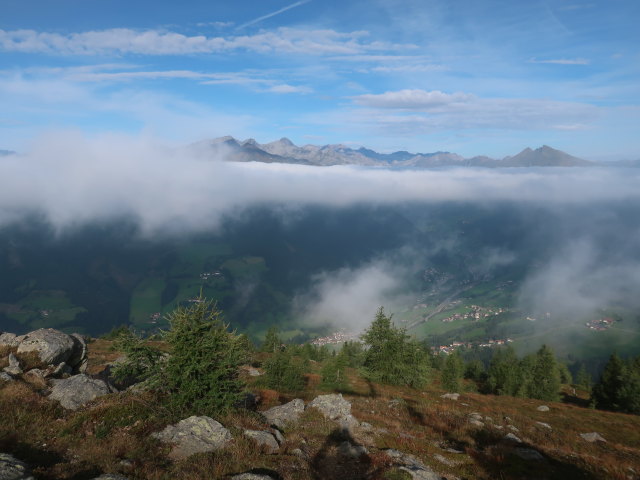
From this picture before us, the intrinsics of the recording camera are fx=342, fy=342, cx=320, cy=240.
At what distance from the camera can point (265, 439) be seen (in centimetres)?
1761

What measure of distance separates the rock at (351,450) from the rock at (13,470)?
13.2 metres

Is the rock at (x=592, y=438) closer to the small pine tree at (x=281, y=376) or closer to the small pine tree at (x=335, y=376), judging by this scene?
the small pine tree at (x=335, y=376)

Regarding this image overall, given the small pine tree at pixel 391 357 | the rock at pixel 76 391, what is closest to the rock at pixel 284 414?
the rock at pixel 76 391

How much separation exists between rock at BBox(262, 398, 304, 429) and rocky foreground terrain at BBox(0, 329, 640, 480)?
0.10m

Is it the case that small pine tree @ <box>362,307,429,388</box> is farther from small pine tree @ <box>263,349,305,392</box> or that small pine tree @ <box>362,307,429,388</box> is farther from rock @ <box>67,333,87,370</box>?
rock @ <box>67,333,87,370</box>

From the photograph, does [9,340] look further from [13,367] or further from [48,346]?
[13,367]

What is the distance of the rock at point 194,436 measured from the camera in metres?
15.7

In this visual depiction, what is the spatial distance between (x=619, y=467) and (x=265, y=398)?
25.4 m

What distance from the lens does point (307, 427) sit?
21.7 meters

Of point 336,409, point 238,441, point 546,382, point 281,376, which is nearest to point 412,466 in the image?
point 238,441

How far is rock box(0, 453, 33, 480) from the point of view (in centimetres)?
1088

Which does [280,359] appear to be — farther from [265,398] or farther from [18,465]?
[18,465]

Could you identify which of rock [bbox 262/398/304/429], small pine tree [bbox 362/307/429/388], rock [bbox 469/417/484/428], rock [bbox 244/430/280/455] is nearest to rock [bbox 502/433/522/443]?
rock [bbox 469/417/484/428]

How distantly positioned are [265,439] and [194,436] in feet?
11.7
